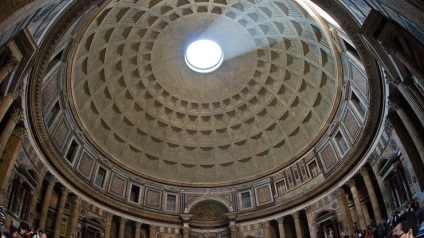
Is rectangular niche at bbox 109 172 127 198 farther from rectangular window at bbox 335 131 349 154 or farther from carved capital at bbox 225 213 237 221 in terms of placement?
rectangular window at bbox 335 131 349 154

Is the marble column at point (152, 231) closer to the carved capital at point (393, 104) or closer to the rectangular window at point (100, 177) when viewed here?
the rectangular window at point (100, 177)

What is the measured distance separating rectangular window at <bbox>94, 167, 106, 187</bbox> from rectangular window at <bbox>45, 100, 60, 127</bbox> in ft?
19.4

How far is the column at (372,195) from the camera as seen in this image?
62.4 ft

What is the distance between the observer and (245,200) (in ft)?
95.3

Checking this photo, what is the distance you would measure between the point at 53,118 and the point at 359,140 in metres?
17.7

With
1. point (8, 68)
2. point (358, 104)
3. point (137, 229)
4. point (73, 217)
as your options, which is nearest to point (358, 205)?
point (358, 104)

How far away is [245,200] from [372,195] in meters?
11.3

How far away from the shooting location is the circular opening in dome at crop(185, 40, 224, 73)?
30297 millimetres

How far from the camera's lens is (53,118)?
21.0 meters

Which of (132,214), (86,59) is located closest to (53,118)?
(86,59)

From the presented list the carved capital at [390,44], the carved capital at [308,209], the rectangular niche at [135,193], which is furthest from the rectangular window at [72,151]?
the carved capital at [390,44]

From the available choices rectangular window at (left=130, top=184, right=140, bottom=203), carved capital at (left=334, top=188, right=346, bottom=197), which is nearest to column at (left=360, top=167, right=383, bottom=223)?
carved capital at (left=334, top=188, right=346, bottom=197)

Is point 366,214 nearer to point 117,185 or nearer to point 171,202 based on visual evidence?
point 171,202

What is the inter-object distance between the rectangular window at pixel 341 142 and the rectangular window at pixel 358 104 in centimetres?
278
